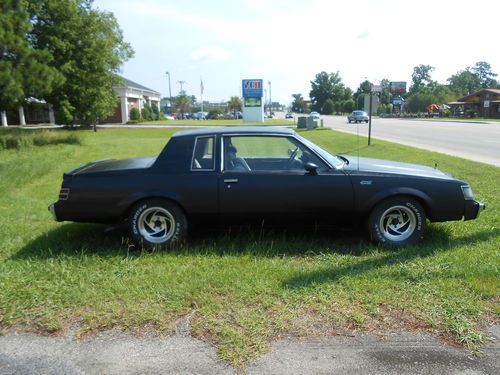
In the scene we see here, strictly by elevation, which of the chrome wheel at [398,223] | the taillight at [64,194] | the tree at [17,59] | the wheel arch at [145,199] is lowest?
the chrome wheel at [398,223]

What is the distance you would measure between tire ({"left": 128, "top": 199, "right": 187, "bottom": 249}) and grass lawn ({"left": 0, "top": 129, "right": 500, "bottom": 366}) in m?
0.19

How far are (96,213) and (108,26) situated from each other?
2669cm

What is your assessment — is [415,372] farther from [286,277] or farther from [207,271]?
[207,271]

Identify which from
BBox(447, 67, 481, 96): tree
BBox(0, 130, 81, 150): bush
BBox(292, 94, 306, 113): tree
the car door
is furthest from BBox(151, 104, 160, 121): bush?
BBox(292, 94, 306, 113): tree

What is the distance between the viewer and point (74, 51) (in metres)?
21.7

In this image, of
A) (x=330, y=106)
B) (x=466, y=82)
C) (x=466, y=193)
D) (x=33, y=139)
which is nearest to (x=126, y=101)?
(x=33, y=139)

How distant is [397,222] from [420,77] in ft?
423

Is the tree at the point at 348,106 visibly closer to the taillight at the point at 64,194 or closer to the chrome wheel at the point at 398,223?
the chrome wheel at the point at 398,223

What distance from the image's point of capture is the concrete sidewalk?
2725mm

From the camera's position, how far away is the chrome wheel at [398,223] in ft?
15.6

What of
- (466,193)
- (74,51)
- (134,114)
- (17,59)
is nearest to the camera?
(466,193)

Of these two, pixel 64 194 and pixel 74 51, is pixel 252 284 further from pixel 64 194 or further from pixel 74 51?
pixel 74 51

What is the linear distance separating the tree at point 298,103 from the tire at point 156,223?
15386 centimetres

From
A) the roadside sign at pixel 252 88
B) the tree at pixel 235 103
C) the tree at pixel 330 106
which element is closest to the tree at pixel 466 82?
the tree at pixel 330 106
